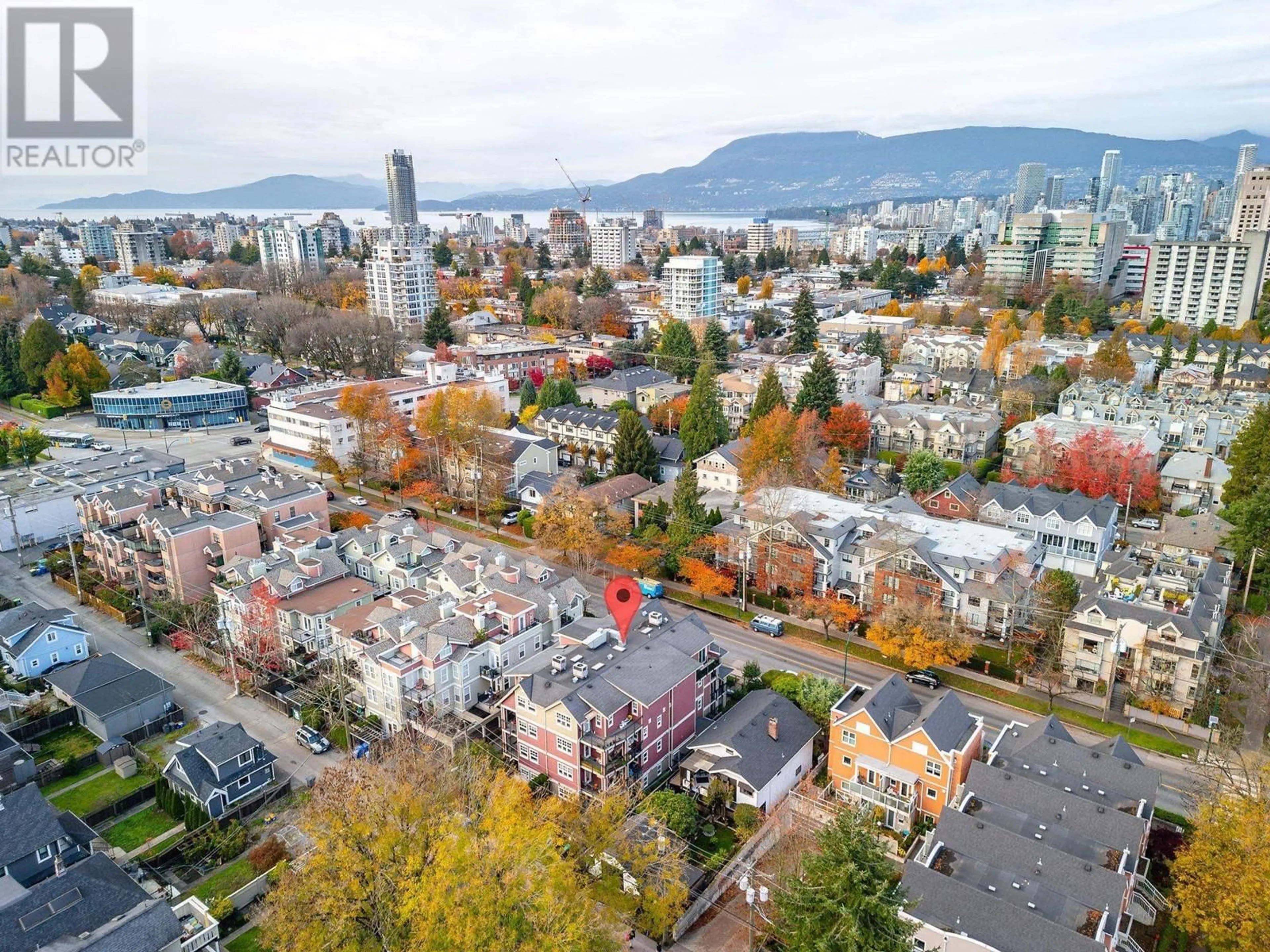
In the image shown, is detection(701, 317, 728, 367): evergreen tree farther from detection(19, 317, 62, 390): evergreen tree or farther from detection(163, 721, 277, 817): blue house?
detection(19, 317, 62, 390): evergreen tree

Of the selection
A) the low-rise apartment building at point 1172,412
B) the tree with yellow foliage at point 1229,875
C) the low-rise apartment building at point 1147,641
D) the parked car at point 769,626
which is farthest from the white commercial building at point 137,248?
the tree with yellow foliage at point 1229,875

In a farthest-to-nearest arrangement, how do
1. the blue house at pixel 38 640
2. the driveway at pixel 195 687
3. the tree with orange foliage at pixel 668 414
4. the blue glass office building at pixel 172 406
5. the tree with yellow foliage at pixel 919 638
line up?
the blue glass office building at pixel 172 406
the tree with orange foliage at pixel 668 414
the blue house at pixel 38 640
the tree with yellow foliage at pixel 919 638
the driveway at pixel 195 687

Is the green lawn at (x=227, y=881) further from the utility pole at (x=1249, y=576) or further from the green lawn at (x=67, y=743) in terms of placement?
the utility pole at (x=1249, y=576)

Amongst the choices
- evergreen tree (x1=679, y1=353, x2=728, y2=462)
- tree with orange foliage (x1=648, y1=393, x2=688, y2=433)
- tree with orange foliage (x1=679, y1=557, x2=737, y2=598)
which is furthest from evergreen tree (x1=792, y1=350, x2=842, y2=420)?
tree with orange foliage (x1=679, y1=557, x2=737, y2=598)

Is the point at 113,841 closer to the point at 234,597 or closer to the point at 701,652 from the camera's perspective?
the point at 234,597

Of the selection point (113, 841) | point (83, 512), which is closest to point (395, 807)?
point (113, 841)
